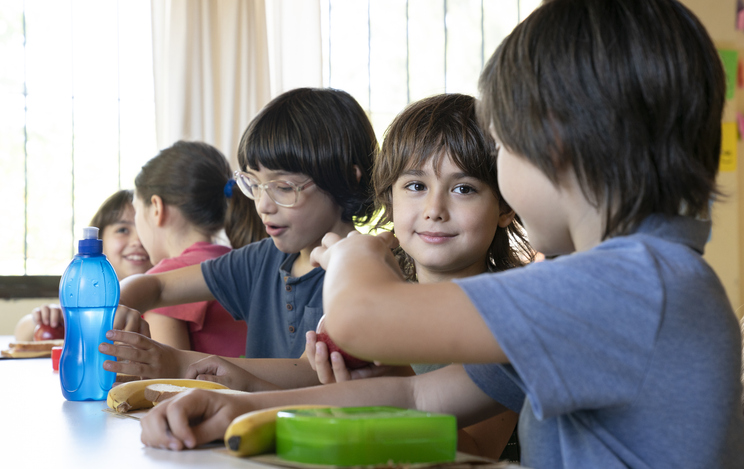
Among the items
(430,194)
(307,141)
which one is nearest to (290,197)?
(307,141)

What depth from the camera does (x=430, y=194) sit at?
1.20 m

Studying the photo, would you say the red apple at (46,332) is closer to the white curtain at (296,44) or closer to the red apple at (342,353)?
the red apple at (342,353)

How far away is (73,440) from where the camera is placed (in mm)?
710

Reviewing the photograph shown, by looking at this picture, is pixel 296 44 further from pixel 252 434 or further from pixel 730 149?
pixel 252 434

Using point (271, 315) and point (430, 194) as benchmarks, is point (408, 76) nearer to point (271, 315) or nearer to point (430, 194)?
point (271, 315)

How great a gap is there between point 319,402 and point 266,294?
0.91 meters

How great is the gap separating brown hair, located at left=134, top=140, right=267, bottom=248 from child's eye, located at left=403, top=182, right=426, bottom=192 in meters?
0.93

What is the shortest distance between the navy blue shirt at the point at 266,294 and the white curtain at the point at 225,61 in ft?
4.95

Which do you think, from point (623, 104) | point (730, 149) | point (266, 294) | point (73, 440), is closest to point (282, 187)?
point (266, 294)

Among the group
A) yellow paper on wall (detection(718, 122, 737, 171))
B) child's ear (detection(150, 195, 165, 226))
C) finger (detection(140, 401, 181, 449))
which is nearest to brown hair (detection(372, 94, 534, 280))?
finger (detection(140, 401, 181, 449))

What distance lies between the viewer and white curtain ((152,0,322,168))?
308 centimetres

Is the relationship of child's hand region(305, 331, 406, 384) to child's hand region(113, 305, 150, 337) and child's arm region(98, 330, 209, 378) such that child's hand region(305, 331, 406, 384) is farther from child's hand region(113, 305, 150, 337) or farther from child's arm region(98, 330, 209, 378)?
child's hand region(113, 305, 150, 337)

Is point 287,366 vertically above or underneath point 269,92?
underneath

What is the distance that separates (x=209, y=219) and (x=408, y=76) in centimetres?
176
